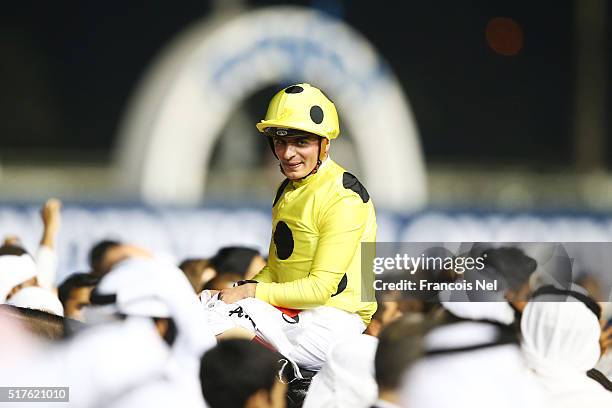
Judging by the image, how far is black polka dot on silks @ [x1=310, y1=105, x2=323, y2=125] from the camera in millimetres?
3592

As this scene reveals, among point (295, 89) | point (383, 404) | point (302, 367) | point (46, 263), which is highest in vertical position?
point (46, 263)

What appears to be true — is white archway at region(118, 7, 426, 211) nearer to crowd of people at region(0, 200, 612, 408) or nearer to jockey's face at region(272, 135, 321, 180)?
crowd of people at region(0, 200, 612, 408)

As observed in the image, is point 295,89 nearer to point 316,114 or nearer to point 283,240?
point 316,114

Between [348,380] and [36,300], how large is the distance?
1609 mm

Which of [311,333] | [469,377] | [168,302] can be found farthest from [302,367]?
[469,377]

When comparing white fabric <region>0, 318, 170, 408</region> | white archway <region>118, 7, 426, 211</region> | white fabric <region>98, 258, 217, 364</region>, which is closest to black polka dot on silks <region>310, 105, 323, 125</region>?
white fabric <region>98, 258, 217, 364</region>

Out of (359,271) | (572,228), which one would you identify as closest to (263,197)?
(572,228)

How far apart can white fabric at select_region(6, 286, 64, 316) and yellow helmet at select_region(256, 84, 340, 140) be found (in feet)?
4.77

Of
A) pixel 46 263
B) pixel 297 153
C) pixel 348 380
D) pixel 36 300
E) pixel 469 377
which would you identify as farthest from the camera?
pixel 46 263

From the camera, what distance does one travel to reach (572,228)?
10.3m

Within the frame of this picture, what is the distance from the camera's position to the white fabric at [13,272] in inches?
184

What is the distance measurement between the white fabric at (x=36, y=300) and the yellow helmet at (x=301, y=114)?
1.45 metres

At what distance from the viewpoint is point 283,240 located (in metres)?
3.75

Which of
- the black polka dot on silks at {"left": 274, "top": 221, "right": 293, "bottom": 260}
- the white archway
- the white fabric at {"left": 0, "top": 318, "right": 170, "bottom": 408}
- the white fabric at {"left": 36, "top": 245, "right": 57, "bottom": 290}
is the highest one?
the white archway
